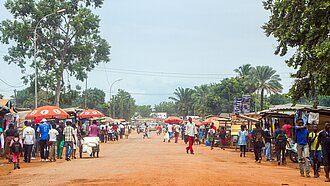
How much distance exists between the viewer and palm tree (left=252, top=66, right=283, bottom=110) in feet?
223

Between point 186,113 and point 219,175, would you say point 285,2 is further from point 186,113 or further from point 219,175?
point 186,113

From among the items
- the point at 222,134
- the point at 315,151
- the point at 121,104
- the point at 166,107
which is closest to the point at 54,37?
the point at 222,134

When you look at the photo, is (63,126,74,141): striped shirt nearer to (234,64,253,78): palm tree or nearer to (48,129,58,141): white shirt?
(48,129,58,141): white shirt

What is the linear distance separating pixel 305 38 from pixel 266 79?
168 ft

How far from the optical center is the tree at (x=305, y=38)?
58.5 ft

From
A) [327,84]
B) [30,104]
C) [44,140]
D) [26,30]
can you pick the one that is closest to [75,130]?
[44,140]

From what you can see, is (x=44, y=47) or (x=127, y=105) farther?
(x=127, y=105)

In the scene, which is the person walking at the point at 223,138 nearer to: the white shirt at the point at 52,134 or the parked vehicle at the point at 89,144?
the parked vehicle at the point at 89,144

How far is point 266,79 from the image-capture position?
6988 centimetres

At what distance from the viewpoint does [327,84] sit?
18375mm

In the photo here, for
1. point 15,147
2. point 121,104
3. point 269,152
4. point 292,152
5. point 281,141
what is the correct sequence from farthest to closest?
point 121,104
point 269,152
point 292,152
point 281,141
point 15,147

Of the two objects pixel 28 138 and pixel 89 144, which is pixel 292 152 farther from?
pixel 28 138

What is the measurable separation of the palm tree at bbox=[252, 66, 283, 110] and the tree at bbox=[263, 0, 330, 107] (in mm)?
46222

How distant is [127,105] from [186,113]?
53.8 feet
